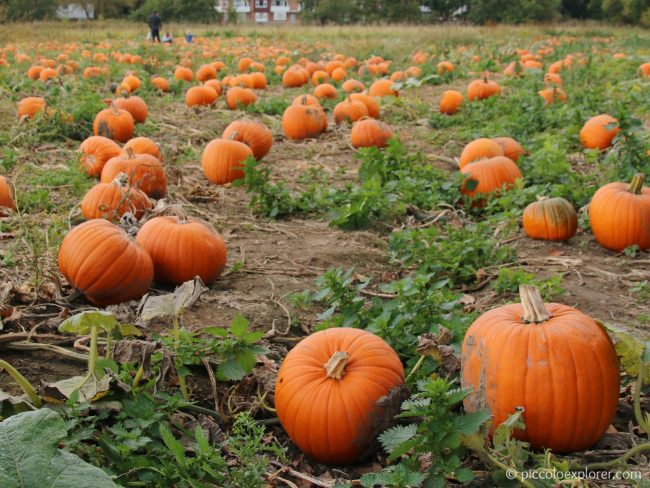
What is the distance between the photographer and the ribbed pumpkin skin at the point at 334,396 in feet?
8.77

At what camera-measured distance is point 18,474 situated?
174 cm

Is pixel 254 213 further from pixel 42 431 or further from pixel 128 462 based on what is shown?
pixel 42 431

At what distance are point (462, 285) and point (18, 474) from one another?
3.24 metres

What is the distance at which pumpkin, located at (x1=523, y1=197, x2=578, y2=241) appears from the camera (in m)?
5.20

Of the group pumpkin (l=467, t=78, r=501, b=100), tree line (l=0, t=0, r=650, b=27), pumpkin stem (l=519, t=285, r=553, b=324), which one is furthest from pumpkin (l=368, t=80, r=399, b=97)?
tree line (l=0, t=0, r=650, b=27)

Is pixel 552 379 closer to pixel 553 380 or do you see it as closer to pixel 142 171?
pixel 553 380

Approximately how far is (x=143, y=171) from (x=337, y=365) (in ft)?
11.0

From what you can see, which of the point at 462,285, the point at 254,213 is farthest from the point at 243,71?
the point at 462,285

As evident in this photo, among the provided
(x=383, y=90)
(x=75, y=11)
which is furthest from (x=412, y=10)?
(x=383, y=90)

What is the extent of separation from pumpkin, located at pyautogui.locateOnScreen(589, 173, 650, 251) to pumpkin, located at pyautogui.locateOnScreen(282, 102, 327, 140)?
4597 millimetres

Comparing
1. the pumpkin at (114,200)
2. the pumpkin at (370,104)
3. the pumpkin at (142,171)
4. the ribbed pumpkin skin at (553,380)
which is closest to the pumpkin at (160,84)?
the pumpkin at (370,104)

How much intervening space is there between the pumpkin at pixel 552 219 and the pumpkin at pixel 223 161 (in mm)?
2743

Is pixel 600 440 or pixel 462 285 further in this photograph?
pixel 462 285

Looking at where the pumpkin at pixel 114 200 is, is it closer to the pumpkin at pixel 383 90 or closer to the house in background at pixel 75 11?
the pumpkin at pixel 383 90
